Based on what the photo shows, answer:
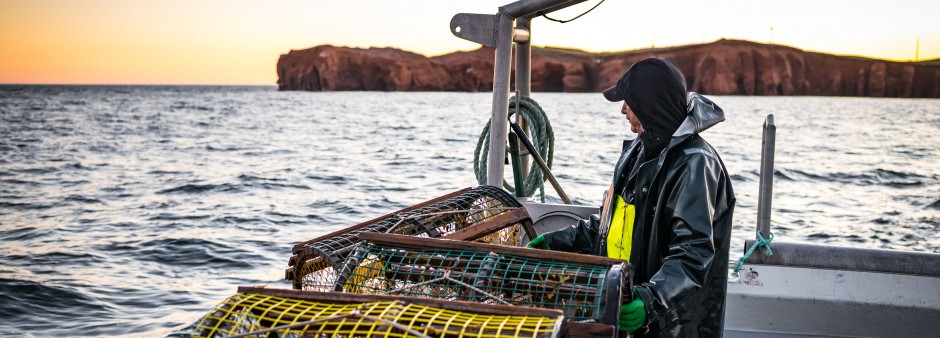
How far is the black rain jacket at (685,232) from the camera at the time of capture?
282 centimetres

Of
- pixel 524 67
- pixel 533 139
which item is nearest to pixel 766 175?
pixel 533 139

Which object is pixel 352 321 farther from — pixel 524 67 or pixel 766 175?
pixel 524 67

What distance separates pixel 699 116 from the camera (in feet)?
9.59

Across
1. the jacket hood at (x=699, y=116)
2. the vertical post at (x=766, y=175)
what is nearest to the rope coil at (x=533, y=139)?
the vertical post at (x=766, y=175)

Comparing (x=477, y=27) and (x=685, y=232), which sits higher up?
(x=477, y=27)

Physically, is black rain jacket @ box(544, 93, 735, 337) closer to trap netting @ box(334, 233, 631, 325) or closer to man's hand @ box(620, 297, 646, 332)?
man's hand @ box(620, 297, 646, 332)

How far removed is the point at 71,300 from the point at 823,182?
63.8 feet

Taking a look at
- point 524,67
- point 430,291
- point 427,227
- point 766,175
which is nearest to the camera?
point 430,291

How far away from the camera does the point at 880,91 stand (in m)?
150

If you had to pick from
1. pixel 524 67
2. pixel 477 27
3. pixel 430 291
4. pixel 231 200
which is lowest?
pixel 231 200

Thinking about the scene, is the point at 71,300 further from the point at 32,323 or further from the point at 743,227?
the point at 743,227

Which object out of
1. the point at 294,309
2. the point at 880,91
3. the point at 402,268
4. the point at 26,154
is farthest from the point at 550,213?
the point at 880,91

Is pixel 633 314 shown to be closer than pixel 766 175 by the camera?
Yes

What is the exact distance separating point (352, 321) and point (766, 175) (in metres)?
3.74
